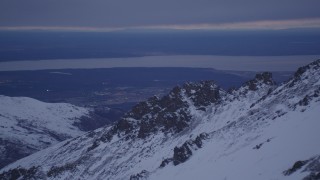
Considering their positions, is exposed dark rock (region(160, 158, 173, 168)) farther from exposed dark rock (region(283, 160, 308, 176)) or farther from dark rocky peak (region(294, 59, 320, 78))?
dark rocky peak (region(294, 59, 320, 78))

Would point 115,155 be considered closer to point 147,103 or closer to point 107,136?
point 107,136

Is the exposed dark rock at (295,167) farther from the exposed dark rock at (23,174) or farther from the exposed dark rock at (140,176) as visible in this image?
the exposed dark rock at (23,174)

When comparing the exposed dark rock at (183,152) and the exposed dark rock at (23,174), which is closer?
the exposed dark rock at (183,152)

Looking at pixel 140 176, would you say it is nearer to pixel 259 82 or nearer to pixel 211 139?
pixel 211 139

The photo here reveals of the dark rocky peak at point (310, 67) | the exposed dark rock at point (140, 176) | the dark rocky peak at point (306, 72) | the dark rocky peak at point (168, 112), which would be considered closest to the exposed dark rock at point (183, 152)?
the exposed dark rock at point (140, 176)

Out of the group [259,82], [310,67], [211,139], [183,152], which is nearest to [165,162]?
[183,152]

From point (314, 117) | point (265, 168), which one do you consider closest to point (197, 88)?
point (314, 117)

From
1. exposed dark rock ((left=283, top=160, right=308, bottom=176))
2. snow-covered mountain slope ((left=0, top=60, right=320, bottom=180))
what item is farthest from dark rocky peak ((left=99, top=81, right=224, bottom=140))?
exposed dark rock ((left=283, top=160, right=308, bottom=176))

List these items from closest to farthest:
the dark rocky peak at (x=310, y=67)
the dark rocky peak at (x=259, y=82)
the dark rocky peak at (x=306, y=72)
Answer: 1. the dark rocky peak at (x=306, y=72)
2. the dark rocky peak at (x=310, y=67)
3. the dark rocky peak at (x=259, y=82)
